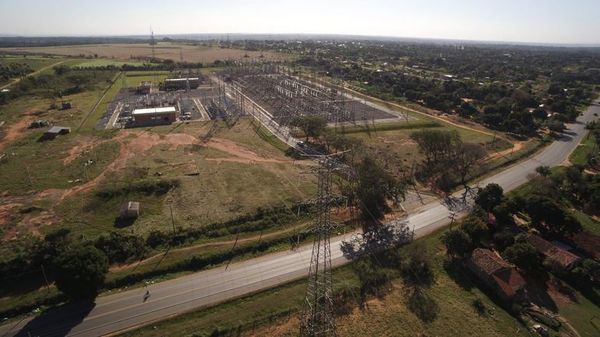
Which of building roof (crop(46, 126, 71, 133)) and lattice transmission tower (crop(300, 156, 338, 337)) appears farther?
building roof (crop(46, 126, 71, 133))

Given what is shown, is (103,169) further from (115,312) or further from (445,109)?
(445,109)

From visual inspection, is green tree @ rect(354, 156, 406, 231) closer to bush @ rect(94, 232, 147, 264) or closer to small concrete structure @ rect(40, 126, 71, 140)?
bush @ rect(94, 232, 147, 264)

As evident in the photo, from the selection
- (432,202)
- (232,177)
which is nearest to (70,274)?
(232,177)

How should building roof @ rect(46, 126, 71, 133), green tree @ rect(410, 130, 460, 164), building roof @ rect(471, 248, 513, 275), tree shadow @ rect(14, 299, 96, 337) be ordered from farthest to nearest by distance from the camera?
building roof @ rect(46, 126, 71, 133), green tree @ rect(410, 130, 460, 164), building roof @ rect(471, 248, 513, 275), tree shadow @ rect(14, 299, 96, 337)

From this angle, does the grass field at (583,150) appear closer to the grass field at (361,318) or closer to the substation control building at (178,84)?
the grass field at (361,318)

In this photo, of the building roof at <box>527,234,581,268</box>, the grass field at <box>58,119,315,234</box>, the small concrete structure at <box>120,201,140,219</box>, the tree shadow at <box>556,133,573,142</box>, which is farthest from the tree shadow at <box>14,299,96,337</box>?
the tree shadow at <box>556,133,573,142</box>

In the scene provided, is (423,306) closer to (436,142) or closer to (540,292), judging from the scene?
(540,292)
